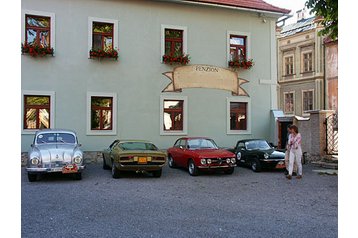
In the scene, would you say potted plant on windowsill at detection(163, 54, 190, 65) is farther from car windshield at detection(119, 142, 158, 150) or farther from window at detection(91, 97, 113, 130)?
car windshield at detection(119, 142, 158, 150)

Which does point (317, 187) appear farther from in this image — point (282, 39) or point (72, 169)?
point (282, 39)

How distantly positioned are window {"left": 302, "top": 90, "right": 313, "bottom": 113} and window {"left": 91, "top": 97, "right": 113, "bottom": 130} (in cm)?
2666

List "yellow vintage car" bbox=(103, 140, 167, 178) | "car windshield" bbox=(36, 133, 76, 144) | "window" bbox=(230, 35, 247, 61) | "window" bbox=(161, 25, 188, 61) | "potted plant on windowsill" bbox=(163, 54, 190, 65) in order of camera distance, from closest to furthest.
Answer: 1. "yellow vintage car" bbox=(103, 140, 167, 178)
2. "car windshield" bbox=(36, 133, 76, 144)
3. "potted plant on windowsill" bbox=(163, 54, 190, 65)
4. "window" bbox=(161, 25, 188, 61)
5. "window" bbox=(230, 35, 247, 61)

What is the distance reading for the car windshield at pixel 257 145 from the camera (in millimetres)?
16281

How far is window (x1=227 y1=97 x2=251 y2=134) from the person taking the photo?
807 inches

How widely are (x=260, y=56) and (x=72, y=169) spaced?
13.2m

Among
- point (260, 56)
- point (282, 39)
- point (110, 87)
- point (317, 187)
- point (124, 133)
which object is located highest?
point (282, 39)

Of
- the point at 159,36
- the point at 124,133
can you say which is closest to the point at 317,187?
the point at 124,133

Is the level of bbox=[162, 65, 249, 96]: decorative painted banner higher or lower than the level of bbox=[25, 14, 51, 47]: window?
lower

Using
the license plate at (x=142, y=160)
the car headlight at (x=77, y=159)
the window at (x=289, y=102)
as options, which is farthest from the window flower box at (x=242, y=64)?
the window at (x=289, y=102)

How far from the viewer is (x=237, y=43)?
21125 mm

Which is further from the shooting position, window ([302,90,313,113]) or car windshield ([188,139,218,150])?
window ([302,90,313,113])

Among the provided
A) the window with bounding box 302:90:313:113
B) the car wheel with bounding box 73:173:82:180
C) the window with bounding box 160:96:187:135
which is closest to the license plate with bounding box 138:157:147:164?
the car wheel with bounding box 73:173:82:180

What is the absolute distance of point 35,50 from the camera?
1683cm
